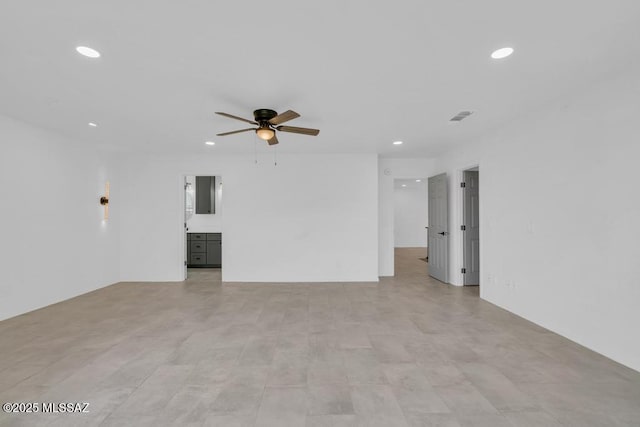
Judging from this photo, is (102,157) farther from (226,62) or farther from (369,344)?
(369,344)

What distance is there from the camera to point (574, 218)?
10.6 ft

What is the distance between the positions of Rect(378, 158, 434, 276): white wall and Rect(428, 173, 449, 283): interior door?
421mm

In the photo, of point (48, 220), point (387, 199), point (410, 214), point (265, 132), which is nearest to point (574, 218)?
point (265, 132)

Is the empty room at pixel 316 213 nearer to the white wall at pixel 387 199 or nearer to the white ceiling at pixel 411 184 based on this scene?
the white wall at pixel 387 199

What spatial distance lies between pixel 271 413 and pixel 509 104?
3948 millimetres

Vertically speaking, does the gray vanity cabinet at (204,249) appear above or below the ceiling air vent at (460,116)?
below

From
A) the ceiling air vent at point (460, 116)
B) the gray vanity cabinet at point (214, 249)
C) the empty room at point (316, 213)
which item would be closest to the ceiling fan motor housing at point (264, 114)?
the empty room at point (316, 213)

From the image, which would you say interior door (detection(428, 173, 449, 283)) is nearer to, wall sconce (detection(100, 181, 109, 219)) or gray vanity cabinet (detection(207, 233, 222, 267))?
gray vanity cabinet (detection(207, 233, 222, 267))

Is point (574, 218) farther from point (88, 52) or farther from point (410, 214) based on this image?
point (410, 214)

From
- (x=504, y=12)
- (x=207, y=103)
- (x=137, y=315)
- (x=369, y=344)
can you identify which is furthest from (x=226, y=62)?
(x=137, y=315)

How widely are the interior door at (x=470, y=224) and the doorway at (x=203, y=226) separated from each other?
555 cm

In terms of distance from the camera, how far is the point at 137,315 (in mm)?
4117

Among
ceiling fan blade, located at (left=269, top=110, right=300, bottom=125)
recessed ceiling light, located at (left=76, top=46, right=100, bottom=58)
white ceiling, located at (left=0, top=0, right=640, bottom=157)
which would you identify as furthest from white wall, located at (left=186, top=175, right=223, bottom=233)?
recessed ceiling light, located at (left=76, top=46, right=100, bottom=58)

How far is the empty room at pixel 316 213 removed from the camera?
82.0 inches
